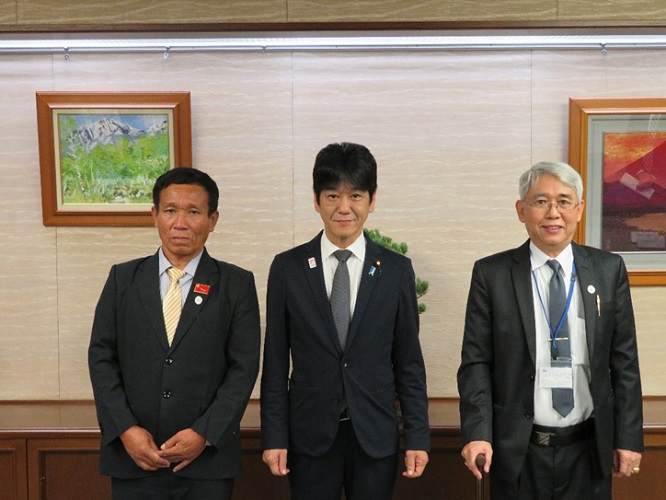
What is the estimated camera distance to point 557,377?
104 inches

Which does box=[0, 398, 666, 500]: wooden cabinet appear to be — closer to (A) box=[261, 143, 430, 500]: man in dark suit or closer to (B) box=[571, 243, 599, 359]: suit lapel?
(A) box=[261, 143, 430, 500]: man in dark suit

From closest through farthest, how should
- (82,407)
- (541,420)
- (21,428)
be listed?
(541,420), (21,428), (82,407)

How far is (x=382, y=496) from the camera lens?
276 centimetres

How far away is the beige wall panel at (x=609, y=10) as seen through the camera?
343 cm

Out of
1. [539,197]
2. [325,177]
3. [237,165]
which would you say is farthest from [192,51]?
[539,197]

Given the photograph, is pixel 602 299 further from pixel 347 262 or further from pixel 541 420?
pixel 347 262

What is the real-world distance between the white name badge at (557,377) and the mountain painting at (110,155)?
209 cm

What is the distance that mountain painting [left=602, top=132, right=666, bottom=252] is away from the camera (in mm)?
3881

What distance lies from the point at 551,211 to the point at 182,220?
1.25 m

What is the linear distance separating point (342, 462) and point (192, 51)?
2144mm

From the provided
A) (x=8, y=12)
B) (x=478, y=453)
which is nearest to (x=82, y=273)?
(x=8, y=12)

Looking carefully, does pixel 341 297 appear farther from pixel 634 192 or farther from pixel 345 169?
pixel 634 192

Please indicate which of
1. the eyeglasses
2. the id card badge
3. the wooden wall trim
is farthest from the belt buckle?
the wooden wall trim

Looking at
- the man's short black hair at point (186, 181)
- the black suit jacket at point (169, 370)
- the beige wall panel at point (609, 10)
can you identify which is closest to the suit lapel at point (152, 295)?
the black suit jacket at point (169, 370)
